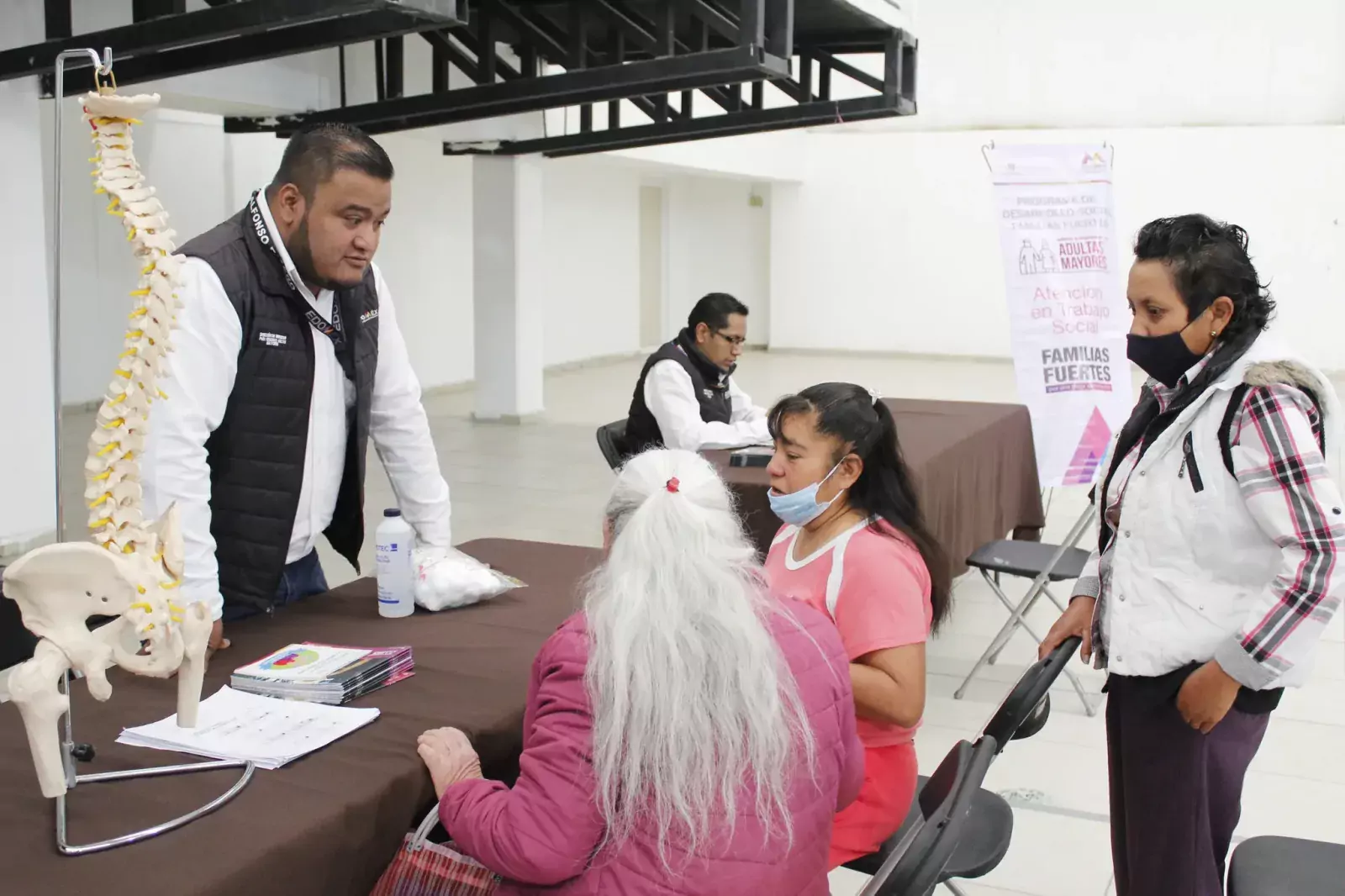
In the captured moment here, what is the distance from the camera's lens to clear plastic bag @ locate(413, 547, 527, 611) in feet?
7.46

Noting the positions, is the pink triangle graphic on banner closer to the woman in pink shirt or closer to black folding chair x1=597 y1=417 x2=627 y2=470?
black folding chair x1=597 y1=417 x2=627 y2=470

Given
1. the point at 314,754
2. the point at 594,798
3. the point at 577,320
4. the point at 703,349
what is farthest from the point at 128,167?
the point at 577,320

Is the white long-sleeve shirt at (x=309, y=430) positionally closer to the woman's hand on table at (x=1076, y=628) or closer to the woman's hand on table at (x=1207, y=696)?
the woman's hand on table at (x=1076, y=628)

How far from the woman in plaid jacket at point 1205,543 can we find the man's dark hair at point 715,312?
8.46ft

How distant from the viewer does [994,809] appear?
2.12 metres

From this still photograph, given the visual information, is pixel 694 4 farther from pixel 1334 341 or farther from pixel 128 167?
pixel 1334 341

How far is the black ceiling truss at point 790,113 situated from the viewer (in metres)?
7.93

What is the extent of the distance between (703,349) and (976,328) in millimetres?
11052

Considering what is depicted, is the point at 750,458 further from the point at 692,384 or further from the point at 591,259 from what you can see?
the point at 591,259

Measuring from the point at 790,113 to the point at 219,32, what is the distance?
4567 millimetres

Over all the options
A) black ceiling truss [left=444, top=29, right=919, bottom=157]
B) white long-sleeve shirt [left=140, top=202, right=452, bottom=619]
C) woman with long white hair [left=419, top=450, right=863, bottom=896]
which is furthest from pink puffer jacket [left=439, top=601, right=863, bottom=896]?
black ceiling truss [left=444, top=29, right=919, bottom=157]

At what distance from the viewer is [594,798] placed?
1.40 meters

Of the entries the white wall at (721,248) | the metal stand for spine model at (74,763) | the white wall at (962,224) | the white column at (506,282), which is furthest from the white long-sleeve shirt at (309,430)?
the white wall at (721,248)

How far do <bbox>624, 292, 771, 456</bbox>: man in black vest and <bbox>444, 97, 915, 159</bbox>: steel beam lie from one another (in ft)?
12.1
